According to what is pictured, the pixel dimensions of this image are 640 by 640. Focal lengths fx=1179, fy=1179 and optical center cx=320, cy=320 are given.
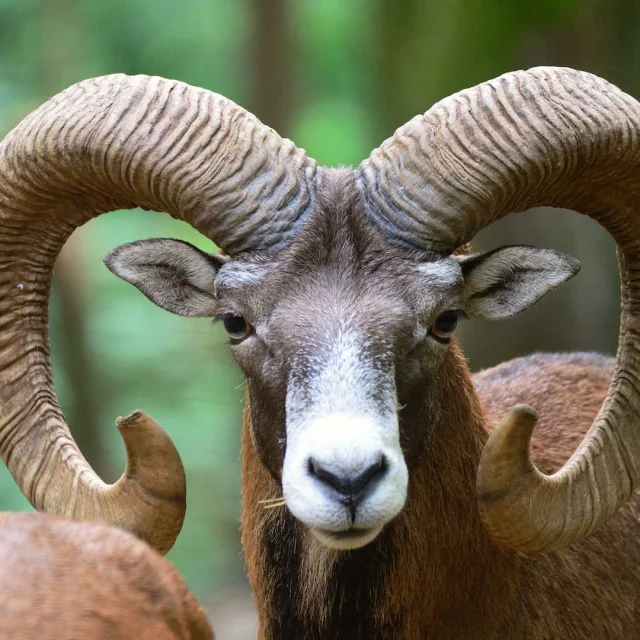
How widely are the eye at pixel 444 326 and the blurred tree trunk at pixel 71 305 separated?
431 inches

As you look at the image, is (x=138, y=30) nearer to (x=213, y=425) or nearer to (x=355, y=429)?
(x=213, y=425)

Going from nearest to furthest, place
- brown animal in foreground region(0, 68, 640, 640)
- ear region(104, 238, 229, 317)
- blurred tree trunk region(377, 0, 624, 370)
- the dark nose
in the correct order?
the dark nose < brown animal in foreground region(0, 68, 640, 640) < ear region(104, 238, 229, 317) < blurred tree trunk region(377, 0, 624, 370)

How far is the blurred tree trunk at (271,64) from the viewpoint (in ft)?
52.1

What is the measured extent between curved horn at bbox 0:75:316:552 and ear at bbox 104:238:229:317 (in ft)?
0.61

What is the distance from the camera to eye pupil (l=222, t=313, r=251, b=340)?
6449mm

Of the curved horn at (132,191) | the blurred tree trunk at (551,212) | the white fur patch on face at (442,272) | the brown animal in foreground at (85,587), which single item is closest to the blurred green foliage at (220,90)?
the blurred tree trunk at (551,212)

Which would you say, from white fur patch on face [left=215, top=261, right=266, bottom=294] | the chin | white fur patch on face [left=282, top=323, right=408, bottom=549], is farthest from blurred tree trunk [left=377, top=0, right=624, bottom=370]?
the chin

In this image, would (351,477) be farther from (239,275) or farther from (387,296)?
(239,275)

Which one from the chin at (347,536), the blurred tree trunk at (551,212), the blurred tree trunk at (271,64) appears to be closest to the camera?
the chin at (347,536)

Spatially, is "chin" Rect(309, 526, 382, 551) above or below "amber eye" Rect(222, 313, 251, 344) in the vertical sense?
below

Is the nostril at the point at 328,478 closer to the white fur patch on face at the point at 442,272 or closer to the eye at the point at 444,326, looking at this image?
the eye at the point at 444,326

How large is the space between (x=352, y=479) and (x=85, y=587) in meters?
1.28

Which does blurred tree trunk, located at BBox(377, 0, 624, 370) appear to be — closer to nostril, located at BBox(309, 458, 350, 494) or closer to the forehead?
the forehead

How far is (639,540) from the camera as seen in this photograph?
7695 mm
